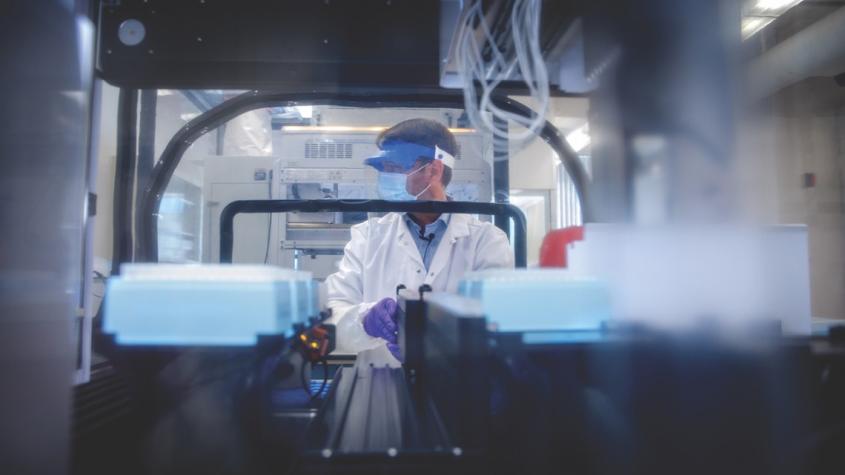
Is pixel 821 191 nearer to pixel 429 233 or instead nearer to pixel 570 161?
pixel 570 161

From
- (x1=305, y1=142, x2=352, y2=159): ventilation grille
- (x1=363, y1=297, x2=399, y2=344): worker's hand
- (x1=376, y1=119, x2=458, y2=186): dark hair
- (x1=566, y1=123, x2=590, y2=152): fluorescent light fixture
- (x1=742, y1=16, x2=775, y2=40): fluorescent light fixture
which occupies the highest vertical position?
(x1=742, y1=16, x2=775, y2=40): fluorescent light fixture

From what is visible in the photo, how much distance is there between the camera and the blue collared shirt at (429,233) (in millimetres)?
2016

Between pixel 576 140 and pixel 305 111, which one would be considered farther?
pixel 305 111

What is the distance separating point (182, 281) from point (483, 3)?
0.57m

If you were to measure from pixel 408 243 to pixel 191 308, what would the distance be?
1508 mm

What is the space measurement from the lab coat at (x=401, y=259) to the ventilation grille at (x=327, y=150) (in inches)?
28.6

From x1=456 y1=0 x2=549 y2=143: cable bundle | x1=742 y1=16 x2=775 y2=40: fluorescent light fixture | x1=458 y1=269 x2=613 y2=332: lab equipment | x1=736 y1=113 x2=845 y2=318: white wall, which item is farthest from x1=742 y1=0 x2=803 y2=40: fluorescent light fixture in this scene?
x1=458 y1=269 x2=613 y2=332: lab equipment

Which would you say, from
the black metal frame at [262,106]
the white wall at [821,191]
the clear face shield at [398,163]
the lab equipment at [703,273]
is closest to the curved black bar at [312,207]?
the black metal frame at [262,106]

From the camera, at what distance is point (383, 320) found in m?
1.26

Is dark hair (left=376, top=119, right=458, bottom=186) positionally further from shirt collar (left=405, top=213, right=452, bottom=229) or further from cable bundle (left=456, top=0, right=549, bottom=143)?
cable bundle (left=456, top=0, right=549, bottom=143)

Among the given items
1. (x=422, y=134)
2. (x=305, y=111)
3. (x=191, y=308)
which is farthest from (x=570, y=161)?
(x=305, y=111)

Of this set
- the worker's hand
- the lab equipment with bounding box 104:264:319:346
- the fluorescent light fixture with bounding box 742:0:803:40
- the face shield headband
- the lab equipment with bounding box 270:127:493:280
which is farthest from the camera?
the lab equipment with bounding box 270:127:493:280

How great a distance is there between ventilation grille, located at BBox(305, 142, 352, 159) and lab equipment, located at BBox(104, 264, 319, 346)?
2.19m

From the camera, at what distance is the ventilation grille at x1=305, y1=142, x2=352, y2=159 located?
262cm
